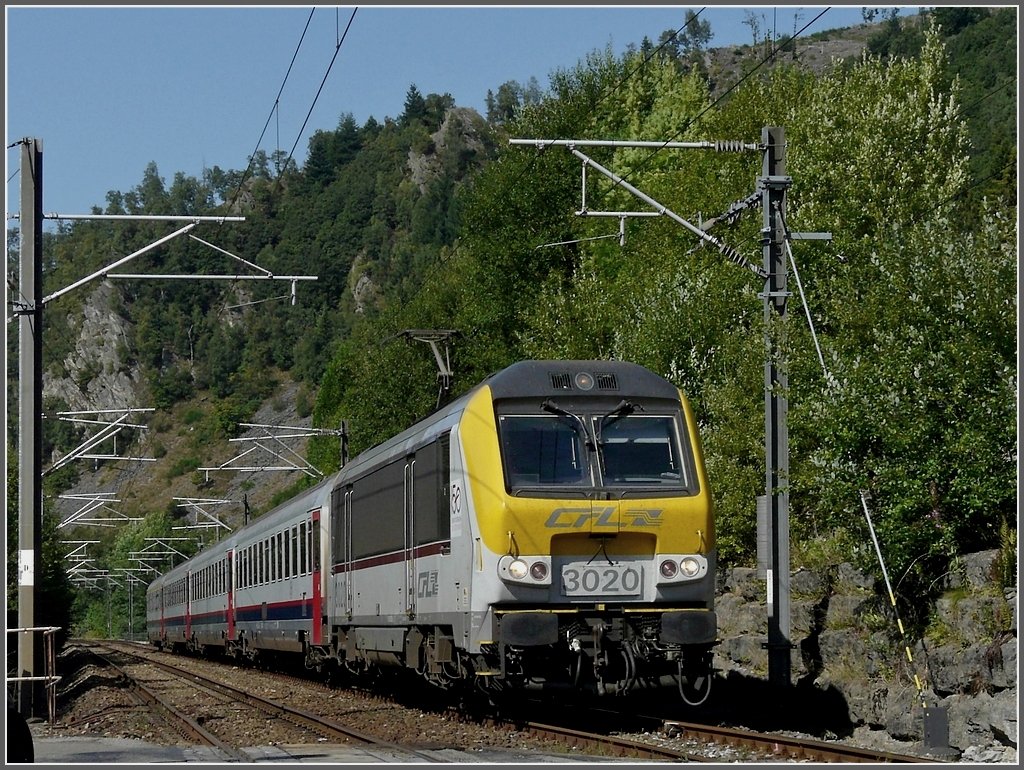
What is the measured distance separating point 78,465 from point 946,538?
509 feet

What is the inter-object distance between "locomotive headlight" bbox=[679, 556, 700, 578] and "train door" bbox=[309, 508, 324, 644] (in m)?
10.8

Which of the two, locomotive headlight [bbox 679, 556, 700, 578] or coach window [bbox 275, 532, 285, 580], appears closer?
locomotive headlight [bbox 679, 556, 700, 578]

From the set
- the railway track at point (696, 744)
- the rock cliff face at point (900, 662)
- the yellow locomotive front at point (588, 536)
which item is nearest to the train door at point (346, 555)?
the railway track at point (696, 744)

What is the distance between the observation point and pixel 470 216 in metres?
53.3

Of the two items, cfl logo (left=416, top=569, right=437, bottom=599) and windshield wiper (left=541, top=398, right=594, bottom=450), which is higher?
windshield wiper (left=541, top=398, right=594, bottom=450)

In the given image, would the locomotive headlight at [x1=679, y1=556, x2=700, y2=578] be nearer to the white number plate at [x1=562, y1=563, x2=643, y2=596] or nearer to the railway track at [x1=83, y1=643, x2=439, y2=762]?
the white number plate at [x1=562, y1=563, x2=643, y2=596]

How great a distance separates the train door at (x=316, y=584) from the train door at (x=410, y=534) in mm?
6802

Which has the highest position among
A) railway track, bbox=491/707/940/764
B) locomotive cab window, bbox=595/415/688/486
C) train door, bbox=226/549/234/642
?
locomotive cab window, bbox=595/415/688/486

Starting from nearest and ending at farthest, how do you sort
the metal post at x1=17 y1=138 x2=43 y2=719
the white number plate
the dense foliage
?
the white number plate
the dense foliage
the metal post at x1=17 y1=138 x2=43 y2=719

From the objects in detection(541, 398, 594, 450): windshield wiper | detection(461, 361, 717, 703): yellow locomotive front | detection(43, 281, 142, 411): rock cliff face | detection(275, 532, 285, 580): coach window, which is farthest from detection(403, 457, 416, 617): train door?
detection(43, 281, 142, 411): rock cliff face

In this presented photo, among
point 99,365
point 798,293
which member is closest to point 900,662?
point 798,293

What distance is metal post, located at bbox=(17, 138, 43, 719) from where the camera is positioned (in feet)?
65.9

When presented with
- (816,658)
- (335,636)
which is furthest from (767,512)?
(335,636)

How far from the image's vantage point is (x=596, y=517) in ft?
49.9
